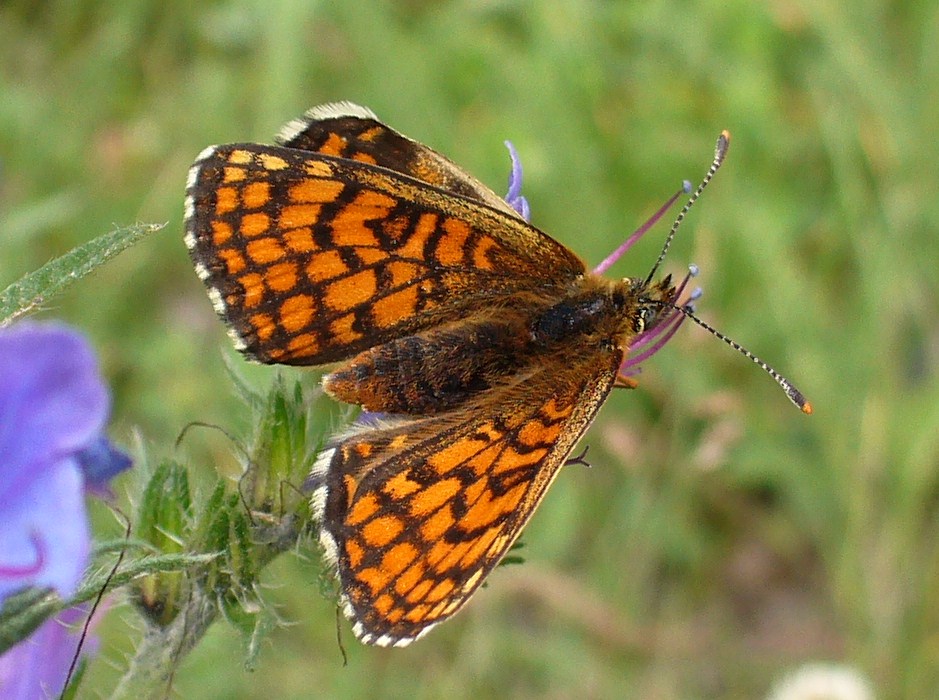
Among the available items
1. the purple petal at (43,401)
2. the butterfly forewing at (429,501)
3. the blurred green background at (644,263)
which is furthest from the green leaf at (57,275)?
the blurred green background at (644,263)

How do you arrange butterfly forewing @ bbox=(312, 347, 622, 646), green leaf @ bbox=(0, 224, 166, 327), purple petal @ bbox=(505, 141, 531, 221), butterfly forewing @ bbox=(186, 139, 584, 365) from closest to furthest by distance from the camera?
1. green leaf @ bbox=(0, 224, 166, 327)
2. butterfly forewing @ bbox=(312, 347, 622, 646)
3. butterfly forewing @ bbox=(186, 139, 584, 365)
4. purple petal @ bbox=(505, 141, 531, 221)

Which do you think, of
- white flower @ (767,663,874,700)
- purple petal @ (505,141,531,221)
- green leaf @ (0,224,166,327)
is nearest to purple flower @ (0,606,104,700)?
green leaf @ (0,224,166,327)

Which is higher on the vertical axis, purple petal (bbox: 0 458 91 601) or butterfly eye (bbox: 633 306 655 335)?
butterfly eye (bbox: 633 306 655 335)

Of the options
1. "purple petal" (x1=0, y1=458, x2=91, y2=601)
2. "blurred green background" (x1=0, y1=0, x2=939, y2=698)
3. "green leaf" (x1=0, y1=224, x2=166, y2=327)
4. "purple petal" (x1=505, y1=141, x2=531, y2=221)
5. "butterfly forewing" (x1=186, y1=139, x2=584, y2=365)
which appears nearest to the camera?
"purple petal" (x1=0, y1=458, x2=91, y2=601)

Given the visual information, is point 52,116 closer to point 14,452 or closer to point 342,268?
point 342,268

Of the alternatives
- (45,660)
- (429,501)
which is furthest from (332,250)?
(45,660)

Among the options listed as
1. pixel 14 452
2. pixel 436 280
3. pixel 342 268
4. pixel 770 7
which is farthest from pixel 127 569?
pixel 770 7

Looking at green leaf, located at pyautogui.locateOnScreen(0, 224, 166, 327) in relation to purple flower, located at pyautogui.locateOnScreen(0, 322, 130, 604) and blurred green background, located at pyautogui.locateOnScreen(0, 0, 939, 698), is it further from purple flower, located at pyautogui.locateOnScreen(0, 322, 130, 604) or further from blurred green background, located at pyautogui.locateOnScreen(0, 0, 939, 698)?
blurred green background, located at pyautogui.locateOnScreen(0, 0, 939, 698)

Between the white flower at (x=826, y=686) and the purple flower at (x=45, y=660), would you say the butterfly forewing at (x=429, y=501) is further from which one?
the white flower at (x=826, y=686)
